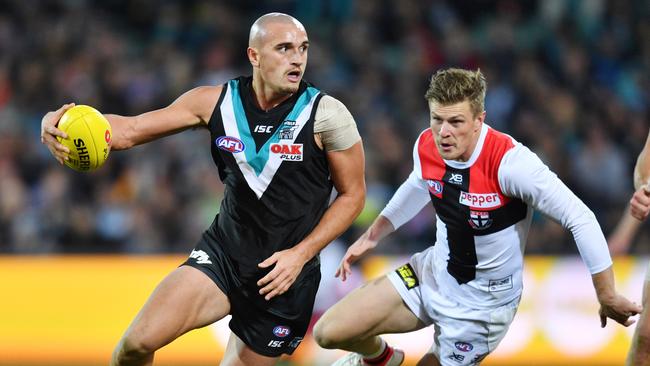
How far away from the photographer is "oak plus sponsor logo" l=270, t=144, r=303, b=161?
561cm

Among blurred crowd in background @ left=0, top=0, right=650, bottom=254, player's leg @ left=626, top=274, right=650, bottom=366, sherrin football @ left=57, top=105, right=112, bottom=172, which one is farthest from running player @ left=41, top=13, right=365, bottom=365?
blurred crowd in background @ left=0, top=0, right=650, bottom=254

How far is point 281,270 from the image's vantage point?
5520 mm

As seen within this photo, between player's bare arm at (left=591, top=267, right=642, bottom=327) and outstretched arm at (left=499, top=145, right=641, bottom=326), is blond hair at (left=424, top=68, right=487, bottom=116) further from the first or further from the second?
player's bare arm at (left=591, top=267, right=642, bottom=327)

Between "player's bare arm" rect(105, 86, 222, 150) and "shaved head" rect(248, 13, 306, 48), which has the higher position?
"shaved head" rect(248, 13, 306, 48)

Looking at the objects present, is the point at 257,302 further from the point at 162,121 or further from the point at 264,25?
the point at 264,25

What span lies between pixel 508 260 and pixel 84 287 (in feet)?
17.8

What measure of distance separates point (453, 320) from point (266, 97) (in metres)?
1.63

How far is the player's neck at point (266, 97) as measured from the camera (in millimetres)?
5695

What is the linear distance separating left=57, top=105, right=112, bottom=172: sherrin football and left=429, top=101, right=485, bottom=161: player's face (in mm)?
1734

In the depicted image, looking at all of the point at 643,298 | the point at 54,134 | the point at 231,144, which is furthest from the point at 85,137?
the point at 643,298

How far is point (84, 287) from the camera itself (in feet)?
32.7

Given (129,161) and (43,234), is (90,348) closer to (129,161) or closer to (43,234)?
(43,234)

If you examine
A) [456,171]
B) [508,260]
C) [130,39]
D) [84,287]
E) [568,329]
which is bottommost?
→ [568,329]

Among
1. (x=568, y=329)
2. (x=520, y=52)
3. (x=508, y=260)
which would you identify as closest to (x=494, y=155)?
(x=508, y=260)
